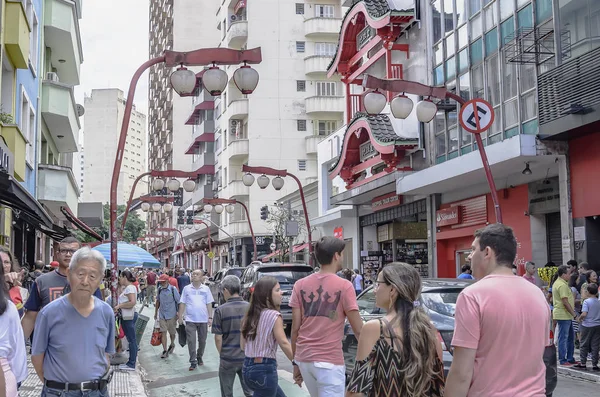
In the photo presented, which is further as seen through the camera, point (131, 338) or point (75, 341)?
point (131, 338)

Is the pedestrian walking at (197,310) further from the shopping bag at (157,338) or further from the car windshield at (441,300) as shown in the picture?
the car windshield at (441,300)

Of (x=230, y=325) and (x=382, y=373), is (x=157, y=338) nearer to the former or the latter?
(x=230, y=325)

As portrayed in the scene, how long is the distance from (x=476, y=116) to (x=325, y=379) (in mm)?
10724

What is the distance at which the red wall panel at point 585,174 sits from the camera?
1914 cm

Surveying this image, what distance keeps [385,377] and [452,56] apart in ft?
76.5

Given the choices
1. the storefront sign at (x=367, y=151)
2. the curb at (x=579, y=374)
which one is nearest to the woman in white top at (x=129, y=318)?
the curb at (x=579, y=374)

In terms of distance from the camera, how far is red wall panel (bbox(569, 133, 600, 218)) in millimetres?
19141

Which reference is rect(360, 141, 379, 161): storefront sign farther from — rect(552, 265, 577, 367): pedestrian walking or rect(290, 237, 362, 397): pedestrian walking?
rect(290, 237, 362, 397): pedestrian walking

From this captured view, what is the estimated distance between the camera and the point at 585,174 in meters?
19.6

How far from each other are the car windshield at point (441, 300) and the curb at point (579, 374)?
16.3ft

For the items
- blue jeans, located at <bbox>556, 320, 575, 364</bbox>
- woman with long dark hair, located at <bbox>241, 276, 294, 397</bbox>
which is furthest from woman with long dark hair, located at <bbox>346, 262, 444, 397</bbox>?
blue jeans, located at <bbox>556, 320, 575, 364</bbox>

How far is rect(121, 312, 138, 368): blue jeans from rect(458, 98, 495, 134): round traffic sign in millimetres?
7786

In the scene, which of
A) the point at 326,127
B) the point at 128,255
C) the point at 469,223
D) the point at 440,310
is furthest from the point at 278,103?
the point at 440,310

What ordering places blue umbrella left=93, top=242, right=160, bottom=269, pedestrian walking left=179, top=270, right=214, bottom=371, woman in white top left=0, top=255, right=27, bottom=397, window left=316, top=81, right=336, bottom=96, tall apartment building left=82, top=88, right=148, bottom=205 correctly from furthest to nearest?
tall apartment building left=82, top=88, right=148, bottom=205
window left=316, top=81, right=336, bottom=96
blue umbrella left=93, top=242, right=160, bottom=269
pedestrian walking left=179, top=270, right=214, bottom=371
woman in white top left=0, top=255, right=27, bottom=397
